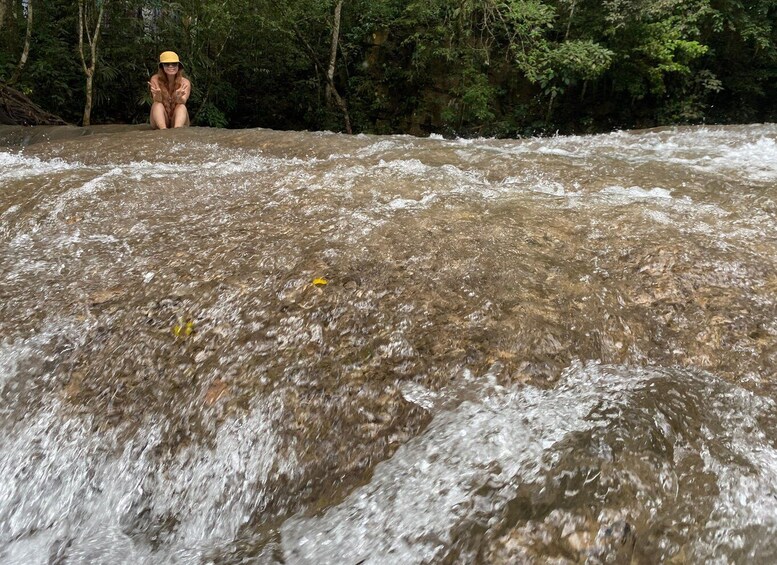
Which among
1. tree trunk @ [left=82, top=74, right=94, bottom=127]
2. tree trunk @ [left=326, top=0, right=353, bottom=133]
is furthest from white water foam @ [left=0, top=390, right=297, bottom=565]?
tree trunk @ [left=326, top=0, right=353, bottom=133]

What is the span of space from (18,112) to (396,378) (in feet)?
26.1

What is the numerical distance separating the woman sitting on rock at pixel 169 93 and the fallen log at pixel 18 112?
8.08ft

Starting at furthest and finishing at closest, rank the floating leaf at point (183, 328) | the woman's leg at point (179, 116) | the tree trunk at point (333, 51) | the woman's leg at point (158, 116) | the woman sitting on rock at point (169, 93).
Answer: the tree trunk at point (333, 51)
the woman's leg at point (179, 116)
the woman's leg at point (158, 116)
the woman sitting on rock at point (169, 93)
the floating leaf at point (183, 328)

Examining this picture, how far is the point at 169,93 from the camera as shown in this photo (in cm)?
590

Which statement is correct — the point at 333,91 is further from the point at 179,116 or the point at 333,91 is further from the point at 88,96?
the point at 179,116

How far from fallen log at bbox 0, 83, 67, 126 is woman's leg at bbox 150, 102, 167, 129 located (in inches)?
95.9

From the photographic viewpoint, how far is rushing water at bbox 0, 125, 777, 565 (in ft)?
4.44

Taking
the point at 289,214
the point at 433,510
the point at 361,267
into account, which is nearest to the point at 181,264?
the point at 289,214

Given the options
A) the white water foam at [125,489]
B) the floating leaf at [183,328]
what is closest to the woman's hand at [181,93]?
the floating leaf at [183,328]

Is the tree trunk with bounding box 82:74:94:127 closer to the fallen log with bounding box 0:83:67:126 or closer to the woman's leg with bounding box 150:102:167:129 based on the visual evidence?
the fallen log with bounding box 0:83:67:126

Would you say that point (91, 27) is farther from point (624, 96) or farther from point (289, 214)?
point (624, 96)

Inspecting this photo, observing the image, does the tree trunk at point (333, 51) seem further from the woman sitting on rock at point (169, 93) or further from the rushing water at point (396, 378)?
the rushing water at point (396, 378)

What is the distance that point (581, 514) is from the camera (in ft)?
4.11

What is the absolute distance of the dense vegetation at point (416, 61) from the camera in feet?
26.8
